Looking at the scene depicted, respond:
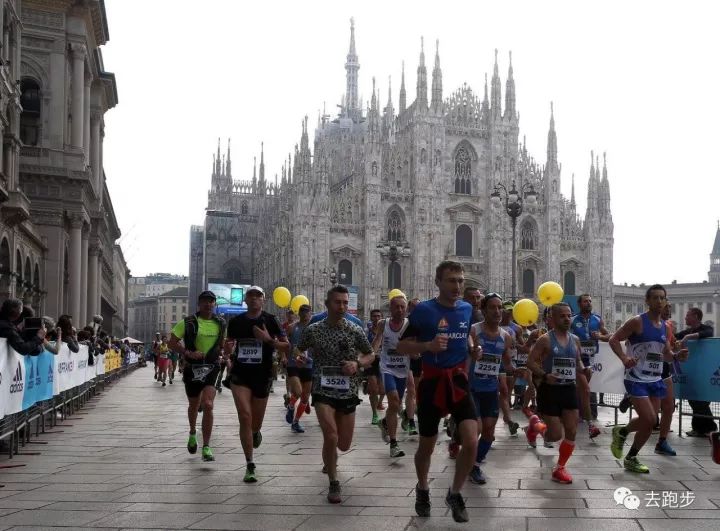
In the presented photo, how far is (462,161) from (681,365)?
184 ft

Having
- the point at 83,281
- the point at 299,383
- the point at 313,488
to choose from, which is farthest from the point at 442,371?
the point at 83,281

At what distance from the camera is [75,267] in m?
31.1

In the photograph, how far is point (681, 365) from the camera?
12031mm

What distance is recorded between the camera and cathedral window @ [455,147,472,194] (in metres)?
66.9

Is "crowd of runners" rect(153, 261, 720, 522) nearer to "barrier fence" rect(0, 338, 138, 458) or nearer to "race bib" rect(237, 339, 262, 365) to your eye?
"race bib" rect(237, 339, 262, 365)

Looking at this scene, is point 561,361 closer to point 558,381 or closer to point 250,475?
point 558,381

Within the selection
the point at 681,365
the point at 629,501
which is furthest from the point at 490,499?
the point at 681,365

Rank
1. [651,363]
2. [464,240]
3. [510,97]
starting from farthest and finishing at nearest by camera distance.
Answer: [510,97] < [464,240] < [651,363]

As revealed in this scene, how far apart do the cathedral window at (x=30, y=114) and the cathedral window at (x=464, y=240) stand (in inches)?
1605

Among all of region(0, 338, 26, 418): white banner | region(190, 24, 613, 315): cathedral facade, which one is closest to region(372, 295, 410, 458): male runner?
region(0, 338, 26, 418): white banner

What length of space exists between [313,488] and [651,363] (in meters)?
3.69

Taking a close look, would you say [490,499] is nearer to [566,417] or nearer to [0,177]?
[566,417]

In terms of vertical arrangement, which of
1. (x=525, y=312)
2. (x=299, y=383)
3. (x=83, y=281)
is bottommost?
(x=299, y=383)

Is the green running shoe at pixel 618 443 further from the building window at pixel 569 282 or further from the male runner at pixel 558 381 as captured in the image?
the building window at pixel 569 282
